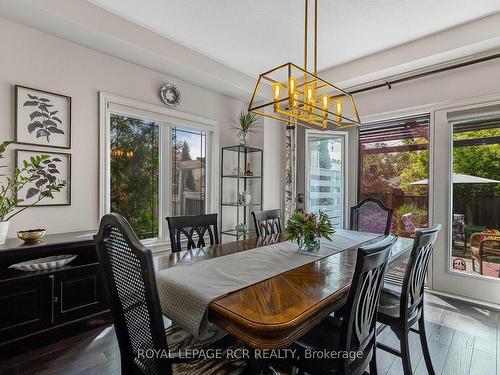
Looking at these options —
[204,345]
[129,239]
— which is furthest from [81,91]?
[204,345]

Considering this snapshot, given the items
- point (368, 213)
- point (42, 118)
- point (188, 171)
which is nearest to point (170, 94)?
point (188, 171)

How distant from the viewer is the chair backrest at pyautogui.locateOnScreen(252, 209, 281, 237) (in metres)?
2.72

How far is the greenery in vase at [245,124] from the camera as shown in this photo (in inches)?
154

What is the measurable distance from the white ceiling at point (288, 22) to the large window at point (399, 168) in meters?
1.08

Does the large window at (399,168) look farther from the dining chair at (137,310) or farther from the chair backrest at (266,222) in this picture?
the dining chair at (137,310)

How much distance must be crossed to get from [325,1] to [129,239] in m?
2.40

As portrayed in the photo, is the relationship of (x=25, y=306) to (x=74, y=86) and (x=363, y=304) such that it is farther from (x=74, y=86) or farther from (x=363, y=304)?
(x=363, y=304)

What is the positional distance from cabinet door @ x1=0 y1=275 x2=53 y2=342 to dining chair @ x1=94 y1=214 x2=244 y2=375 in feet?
4.32

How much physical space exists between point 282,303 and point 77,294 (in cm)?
198

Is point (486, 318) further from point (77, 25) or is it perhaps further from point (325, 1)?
point (77, 25)

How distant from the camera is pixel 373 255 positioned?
1099mm

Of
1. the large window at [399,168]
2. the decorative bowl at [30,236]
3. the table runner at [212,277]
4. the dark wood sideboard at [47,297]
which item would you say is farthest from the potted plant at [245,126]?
the decorative bowl at [30,236]

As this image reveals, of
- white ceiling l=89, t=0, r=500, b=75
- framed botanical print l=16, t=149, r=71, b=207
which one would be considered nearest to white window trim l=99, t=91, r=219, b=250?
framed botanical print l=16, t=149, r=71, b=207

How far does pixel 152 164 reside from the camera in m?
3.35
